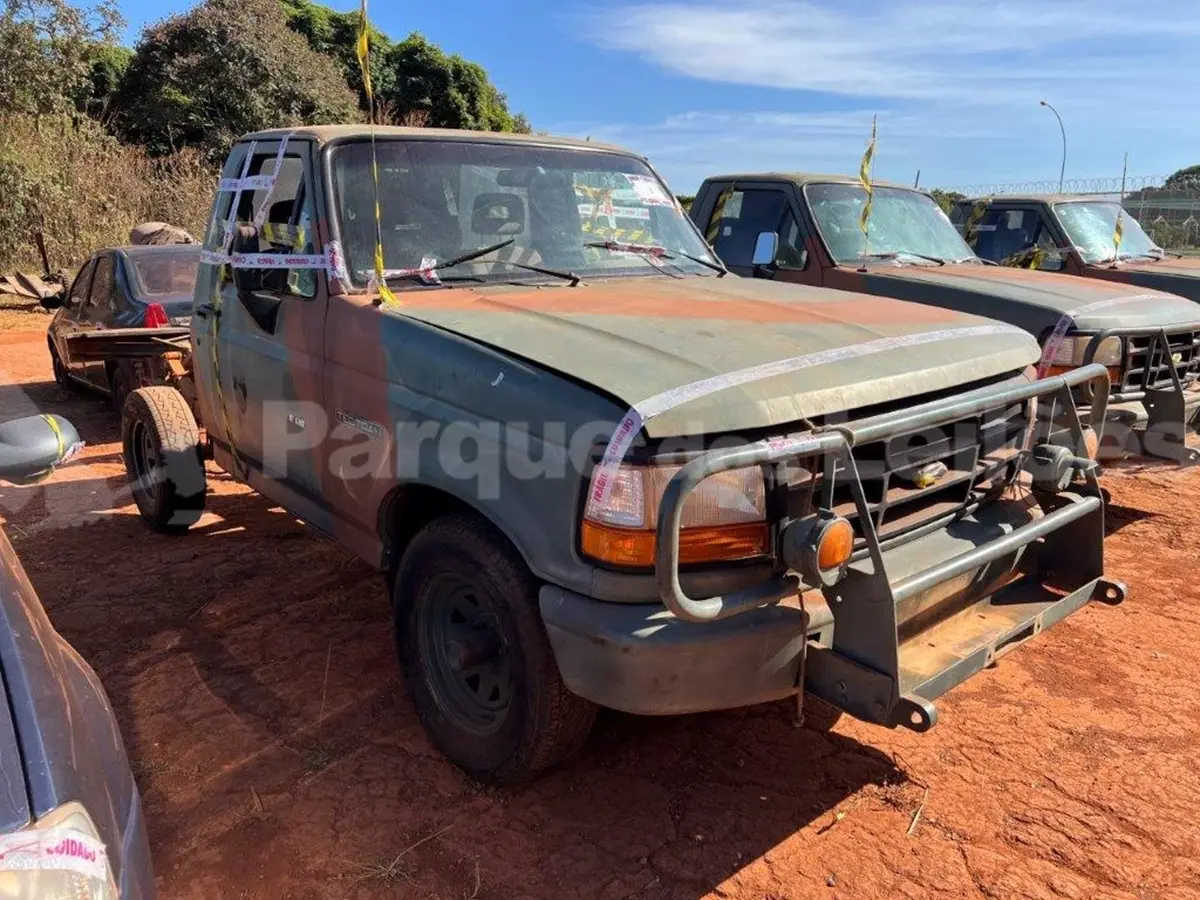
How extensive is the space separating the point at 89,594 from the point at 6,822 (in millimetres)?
3729

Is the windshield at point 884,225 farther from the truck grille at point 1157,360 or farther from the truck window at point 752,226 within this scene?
the truck grille at point 1157,360

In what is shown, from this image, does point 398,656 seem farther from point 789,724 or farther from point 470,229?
point 470,229

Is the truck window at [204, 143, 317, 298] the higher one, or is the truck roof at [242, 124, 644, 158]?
the truck roof at [242, 124, 644, 158]

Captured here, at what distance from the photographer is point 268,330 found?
155 inches

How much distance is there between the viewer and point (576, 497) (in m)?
2.45

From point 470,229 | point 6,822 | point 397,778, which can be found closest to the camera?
point 6,822

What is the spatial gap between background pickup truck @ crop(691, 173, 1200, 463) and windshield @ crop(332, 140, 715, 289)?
7.53 ft

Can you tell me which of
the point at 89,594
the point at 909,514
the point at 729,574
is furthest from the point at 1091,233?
the point at 89,594

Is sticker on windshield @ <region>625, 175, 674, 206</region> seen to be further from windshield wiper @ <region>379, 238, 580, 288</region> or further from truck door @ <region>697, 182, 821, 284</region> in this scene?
truck door @ <region>697, 182, 821, 284</region>

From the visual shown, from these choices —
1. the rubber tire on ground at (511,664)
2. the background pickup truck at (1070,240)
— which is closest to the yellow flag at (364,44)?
the rubber tire on ground at (511,664)

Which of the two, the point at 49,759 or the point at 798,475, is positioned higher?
the point at 798,475

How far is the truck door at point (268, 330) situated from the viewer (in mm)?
3682

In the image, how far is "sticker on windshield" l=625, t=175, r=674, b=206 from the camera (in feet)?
14.3

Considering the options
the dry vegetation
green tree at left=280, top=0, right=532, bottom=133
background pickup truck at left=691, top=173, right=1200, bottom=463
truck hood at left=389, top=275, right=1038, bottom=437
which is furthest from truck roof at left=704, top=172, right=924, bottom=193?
green tree at left=280, top=0, right=532, bottom=133
